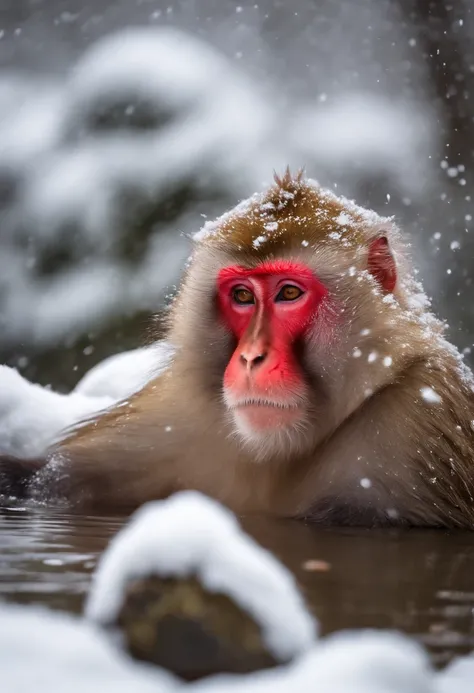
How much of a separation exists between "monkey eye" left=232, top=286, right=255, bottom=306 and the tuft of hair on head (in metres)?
0.35

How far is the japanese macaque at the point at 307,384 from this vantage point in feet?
9.99

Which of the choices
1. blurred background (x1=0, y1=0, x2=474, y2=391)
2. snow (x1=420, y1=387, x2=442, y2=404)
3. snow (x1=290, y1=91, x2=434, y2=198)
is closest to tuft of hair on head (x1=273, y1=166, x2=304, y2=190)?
snow (x1=420, y1=387, x2=442, y2=404)

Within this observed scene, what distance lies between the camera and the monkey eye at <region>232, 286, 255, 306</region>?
10.9 ft

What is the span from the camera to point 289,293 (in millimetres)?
3225

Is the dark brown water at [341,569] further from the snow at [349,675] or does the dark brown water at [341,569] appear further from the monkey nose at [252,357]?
the monkey nose at [252,357]

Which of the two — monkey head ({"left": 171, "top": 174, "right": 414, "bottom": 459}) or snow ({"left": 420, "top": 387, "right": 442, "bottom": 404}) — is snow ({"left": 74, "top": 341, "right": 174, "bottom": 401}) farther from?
snow ({"left": 420, "top": 387, "right": 442, "bottom": 404})

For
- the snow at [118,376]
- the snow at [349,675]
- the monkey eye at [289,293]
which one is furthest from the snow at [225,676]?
the snow at [118,376]

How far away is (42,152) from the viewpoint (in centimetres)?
1272

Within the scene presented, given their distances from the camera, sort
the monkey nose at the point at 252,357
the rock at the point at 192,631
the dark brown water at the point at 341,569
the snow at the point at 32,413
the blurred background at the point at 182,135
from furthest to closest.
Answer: the blurred background at the point at 182,135, the snow at the point at 32,413, the monkey nose at the point at 252,357, the dark brown water at the point at 341,569, the rock at the point at 192,631

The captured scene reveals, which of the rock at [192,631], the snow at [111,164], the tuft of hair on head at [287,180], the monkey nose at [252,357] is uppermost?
the snow at [111,164]

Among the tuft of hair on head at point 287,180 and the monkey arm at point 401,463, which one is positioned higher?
the tuft of hair on head at point 287,180

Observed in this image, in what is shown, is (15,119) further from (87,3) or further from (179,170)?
(179,170)

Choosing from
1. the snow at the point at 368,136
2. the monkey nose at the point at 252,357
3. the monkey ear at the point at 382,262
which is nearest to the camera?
the monkey nose at the point at 252,357

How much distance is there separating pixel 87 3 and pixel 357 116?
143 inches
